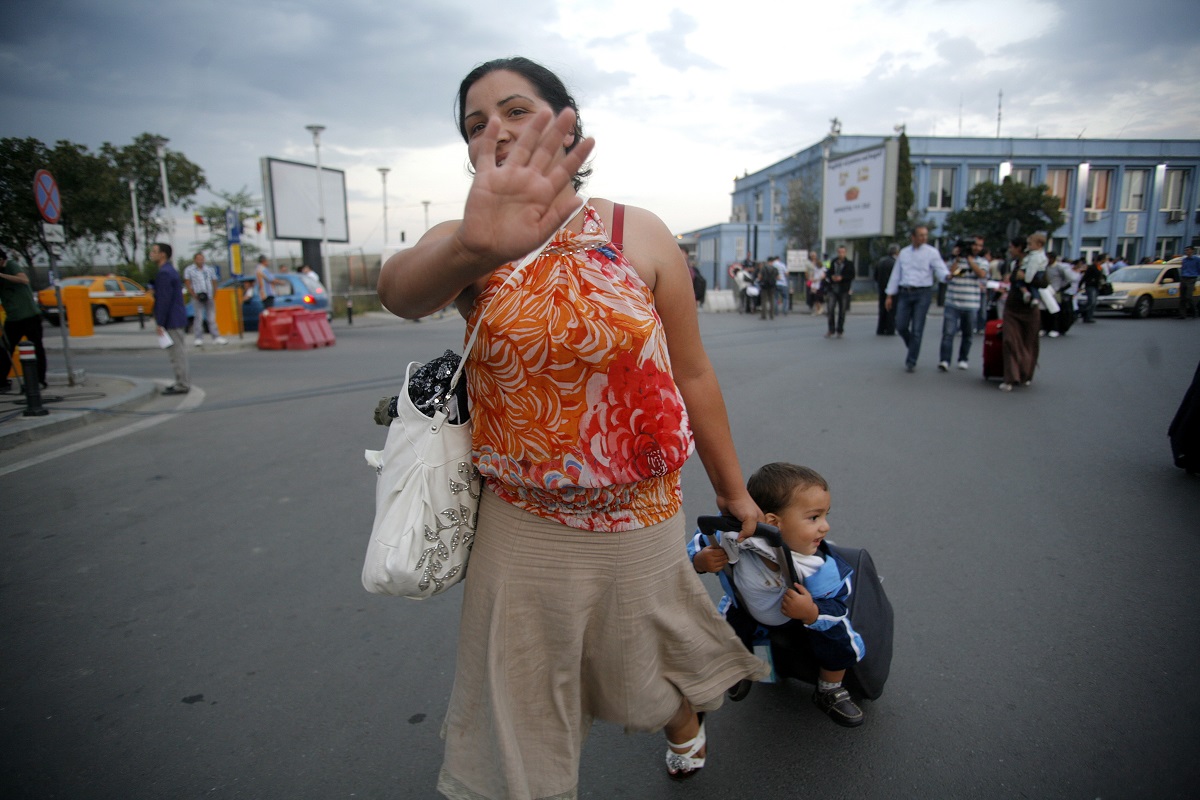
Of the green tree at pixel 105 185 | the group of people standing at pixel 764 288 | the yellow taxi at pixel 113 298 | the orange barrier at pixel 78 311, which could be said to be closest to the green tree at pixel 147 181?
the green tree at pixel 105 185

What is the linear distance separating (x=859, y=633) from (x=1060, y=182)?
1996 inches

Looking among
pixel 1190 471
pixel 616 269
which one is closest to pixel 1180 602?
pixel 1190 471

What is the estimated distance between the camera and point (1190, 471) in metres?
4.78

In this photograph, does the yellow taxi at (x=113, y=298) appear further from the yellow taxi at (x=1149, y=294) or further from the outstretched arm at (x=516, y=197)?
the yellow taxi at (x=1149, y=294)

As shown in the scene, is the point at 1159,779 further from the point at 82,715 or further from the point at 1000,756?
the point at 82,715

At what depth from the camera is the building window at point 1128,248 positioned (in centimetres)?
4231

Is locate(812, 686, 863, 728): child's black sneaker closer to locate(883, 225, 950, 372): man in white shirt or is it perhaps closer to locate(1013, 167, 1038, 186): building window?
locate(883, 225, 950, 372): man in white shirt

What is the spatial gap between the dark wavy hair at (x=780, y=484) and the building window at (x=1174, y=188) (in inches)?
1281

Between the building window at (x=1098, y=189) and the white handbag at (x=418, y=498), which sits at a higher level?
the building window at (x=1098, y=189)

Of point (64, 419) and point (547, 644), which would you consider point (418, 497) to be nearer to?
point (547, 644)

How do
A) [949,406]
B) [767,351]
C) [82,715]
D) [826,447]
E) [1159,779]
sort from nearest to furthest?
[1159,779]
[82,715]
[826,447]
[949,406]
[767,351]

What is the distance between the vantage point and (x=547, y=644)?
159cm

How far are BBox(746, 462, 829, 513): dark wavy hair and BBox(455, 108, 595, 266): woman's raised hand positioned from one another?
4.27 feet

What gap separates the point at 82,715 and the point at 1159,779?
11.4 ft
